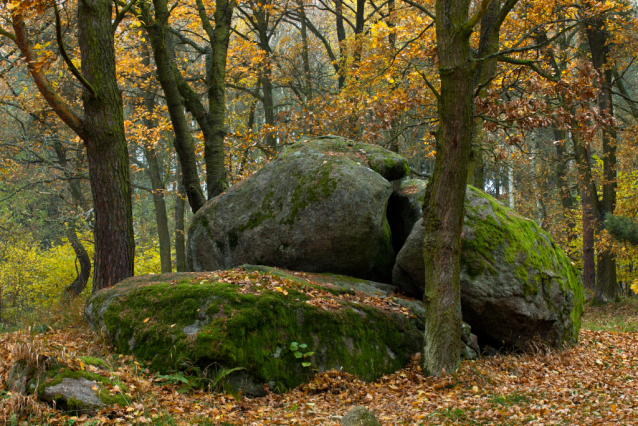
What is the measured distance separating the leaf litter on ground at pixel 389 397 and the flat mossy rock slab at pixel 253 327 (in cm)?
20

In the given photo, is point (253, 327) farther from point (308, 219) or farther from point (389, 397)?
point (308, 219)

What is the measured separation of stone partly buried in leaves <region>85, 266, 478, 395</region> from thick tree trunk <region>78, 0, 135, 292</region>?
160cm

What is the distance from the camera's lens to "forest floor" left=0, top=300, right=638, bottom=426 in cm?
404

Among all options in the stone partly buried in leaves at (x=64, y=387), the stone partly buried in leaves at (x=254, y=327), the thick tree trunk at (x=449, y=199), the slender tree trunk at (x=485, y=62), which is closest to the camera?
the stone partly buried in leaves at (x=64, y=387)

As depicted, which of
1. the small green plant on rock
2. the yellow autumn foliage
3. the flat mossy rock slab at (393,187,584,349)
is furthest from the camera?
the yellow autumn foliage

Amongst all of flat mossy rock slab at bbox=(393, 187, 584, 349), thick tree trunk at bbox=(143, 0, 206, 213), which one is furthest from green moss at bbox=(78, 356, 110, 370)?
thick tree trunk at bbox=(143, 0, 206, 213)

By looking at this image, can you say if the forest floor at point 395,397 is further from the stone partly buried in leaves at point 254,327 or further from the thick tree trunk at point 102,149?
the thick tree trunk at point 102,149

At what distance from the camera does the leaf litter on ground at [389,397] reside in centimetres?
404

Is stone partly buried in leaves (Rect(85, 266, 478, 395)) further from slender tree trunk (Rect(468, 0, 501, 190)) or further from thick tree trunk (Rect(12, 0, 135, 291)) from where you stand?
slender tree trunk (Rect(468, 0, 501, 190))

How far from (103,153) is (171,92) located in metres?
3.89

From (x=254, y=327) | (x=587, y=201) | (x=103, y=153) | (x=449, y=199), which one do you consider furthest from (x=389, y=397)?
(x=587, y=201)

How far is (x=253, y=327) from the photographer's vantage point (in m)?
5.53

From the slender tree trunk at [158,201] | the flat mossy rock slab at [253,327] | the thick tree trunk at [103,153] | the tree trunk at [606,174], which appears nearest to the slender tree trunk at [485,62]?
the flat mossy rock slab at [253,327]

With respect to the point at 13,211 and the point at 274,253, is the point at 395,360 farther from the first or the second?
the point at 13,211
